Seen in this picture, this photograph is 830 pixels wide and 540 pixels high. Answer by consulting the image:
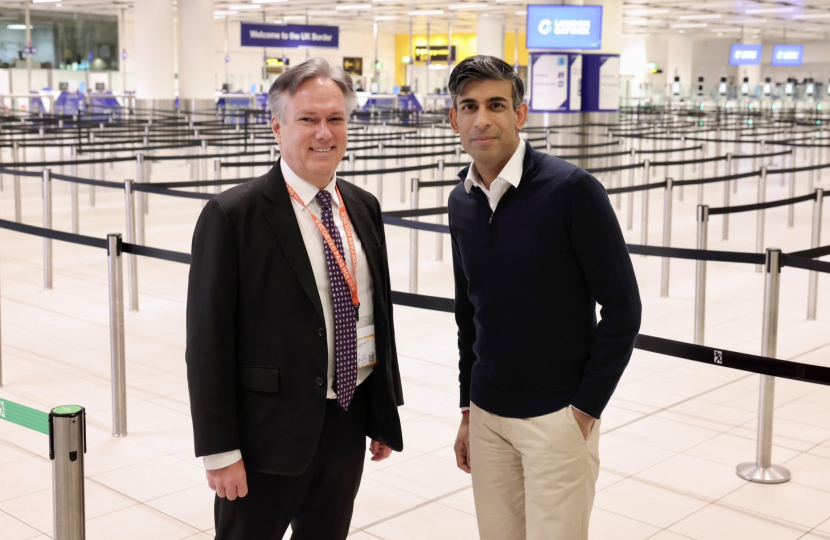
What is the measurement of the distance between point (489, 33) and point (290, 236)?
33800 mm

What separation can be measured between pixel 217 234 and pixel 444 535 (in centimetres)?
191

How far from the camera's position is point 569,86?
57.5 ft

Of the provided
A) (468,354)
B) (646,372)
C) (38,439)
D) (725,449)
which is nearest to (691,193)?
(646,372)

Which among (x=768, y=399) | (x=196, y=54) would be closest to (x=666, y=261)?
(x=768, y=399)

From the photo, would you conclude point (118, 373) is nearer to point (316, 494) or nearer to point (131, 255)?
point (316, 494)

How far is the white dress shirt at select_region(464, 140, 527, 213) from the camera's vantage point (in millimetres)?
2217

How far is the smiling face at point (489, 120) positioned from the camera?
7.33 ft

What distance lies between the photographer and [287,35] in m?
30.8

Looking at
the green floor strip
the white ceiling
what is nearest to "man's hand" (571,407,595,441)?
the green floor strip

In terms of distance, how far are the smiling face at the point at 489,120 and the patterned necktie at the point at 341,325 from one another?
39 centimetres

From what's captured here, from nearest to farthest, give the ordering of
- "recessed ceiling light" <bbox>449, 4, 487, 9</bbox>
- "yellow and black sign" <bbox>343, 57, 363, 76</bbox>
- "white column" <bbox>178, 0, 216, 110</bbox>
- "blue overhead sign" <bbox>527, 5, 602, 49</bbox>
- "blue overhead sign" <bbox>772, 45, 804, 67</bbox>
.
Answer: "blue overhead sign" <bbox>527, 5, 602, 49</bbox>
"white column" <bbox>178, 0, 216, 110</bbox>
"recessed ceiling light" <bbox>449, 4, 487, 9</bbox>
"blue overhead sign" <bbox>772, 45, 804, 67</bbox>
"yellow and black sign" <bbox>343, 57, 363, 76</bbox>

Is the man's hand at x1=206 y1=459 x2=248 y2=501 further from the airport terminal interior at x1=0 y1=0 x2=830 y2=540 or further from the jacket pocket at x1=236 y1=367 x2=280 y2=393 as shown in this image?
the airport terminal interior at x1=0 y1=0 x2=830 y2=540

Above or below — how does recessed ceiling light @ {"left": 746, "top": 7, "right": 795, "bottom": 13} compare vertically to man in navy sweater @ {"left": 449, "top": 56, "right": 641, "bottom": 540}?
above

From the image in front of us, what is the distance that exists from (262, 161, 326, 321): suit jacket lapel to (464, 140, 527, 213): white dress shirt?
45cm
